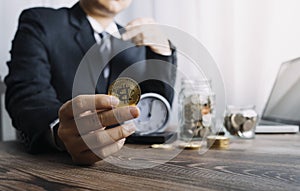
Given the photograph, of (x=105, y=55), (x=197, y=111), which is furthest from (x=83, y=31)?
(x=197, y=111)

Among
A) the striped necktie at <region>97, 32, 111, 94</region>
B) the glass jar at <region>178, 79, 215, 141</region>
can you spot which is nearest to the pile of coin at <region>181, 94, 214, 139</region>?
the glass jar at <region>178, 79, 215, 141</region>

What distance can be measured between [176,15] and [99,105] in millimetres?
1091

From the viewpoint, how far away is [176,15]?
5.00 ft

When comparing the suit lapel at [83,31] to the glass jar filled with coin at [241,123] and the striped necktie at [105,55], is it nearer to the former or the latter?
the striped necktie at [105,55]

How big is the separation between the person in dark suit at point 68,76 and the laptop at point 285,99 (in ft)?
1.41

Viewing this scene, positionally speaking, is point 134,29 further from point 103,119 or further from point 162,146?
point 103,119

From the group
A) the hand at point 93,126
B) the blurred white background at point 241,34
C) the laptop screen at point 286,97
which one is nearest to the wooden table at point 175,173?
the hand at point 93,126

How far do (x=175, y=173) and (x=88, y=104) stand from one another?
0.53 ft

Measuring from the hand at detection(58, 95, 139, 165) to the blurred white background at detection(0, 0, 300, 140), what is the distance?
94 cm

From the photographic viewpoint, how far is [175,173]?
20.7 inches

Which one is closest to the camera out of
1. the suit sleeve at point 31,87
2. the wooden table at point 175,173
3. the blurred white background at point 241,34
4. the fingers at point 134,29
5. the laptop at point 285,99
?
the wooden table at point 175,173

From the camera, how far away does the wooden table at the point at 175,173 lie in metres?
0.45

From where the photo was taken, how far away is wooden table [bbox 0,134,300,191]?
45 cm

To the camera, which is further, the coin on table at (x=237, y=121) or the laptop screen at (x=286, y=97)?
the laptop screen at (x=286, y=97)
